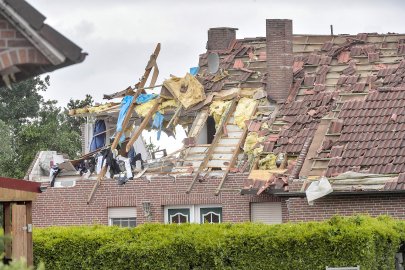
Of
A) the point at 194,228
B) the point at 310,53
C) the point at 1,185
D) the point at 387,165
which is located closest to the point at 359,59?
the point at 310,53

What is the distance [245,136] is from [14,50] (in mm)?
27555

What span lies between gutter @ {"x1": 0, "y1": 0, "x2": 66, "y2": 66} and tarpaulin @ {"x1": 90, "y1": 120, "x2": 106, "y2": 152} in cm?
3131

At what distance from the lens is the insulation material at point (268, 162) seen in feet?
122

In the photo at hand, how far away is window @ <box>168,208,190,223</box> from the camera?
39.4 m

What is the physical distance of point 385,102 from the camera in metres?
36.5

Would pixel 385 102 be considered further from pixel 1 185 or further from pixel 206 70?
pixel 1 185

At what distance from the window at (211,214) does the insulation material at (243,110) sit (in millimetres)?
2566

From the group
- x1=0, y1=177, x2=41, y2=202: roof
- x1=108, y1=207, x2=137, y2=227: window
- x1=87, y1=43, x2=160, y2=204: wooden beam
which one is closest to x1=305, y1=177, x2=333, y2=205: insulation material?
x1=108, y1=207, x2=137, y2=227: window

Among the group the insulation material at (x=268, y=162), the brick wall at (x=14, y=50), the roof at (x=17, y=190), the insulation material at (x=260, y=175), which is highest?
the insulation material at (x=268, y=162)

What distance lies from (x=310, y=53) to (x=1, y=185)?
24815 mm

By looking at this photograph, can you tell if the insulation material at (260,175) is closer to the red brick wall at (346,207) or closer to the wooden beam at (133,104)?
the red brick wall at (346,207)

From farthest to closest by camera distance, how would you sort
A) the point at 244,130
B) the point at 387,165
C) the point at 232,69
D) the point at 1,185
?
the point at 232,69 < the point at 244,130 < the point at 387,165 < the point at 1,185

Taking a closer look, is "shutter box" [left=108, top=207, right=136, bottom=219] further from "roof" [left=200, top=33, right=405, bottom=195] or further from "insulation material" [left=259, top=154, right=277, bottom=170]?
"insulation material" [left=259, top=154, right=277, bottom=170]

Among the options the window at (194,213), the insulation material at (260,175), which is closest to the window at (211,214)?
the window at (194,213)
